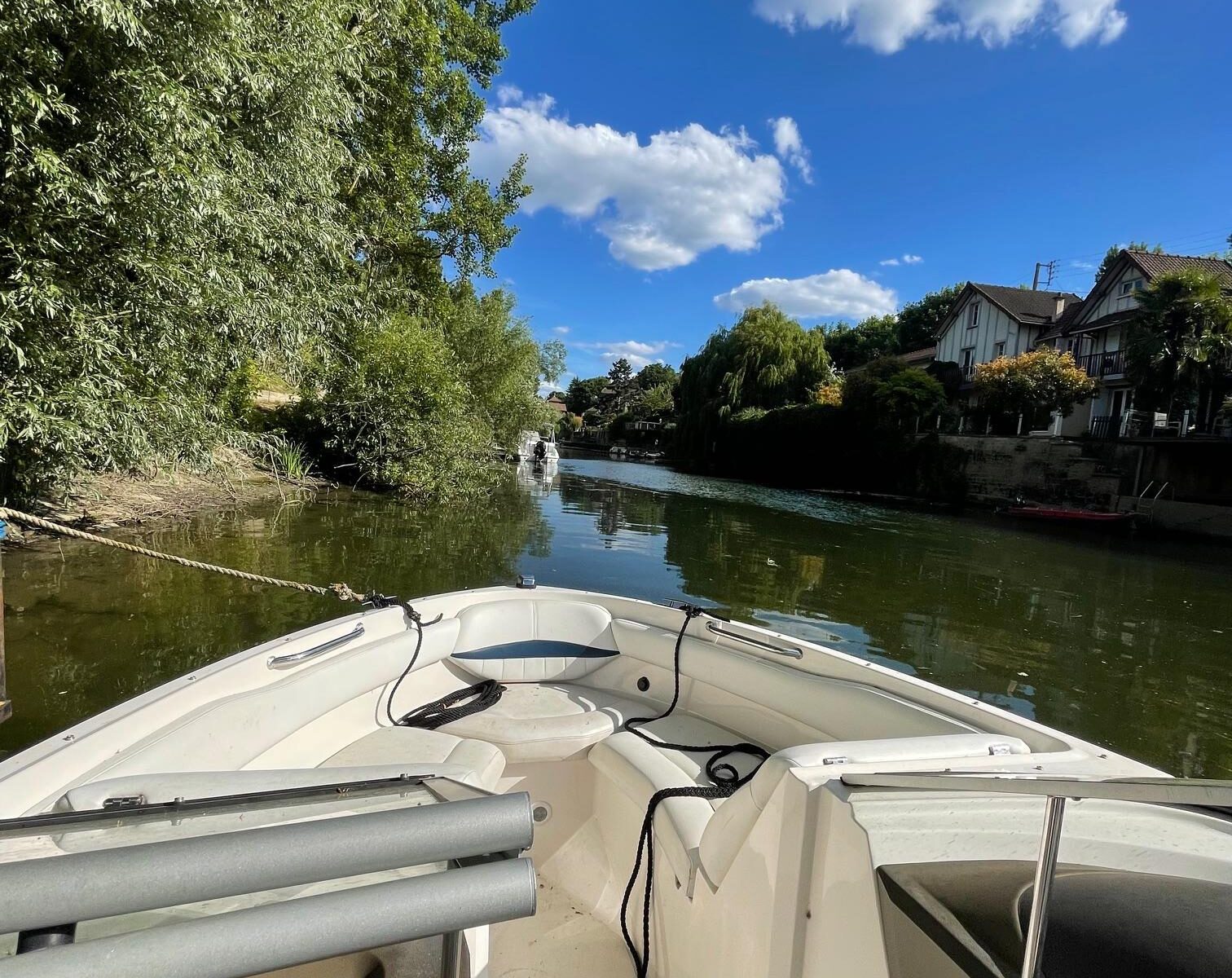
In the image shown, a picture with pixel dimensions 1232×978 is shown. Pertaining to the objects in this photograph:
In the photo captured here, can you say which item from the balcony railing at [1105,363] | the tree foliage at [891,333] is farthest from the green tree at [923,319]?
the balcony railing at [1105,363]

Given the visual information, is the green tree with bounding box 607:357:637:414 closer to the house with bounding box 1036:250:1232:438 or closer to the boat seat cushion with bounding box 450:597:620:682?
the house with bounding box 1036:250:1232:438

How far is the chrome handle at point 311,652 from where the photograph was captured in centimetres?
237

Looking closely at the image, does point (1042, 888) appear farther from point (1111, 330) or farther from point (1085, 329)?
point (1085, 329)

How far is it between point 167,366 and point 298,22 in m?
4.06

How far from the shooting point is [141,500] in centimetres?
974

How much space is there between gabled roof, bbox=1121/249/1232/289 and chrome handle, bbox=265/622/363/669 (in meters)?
29.1

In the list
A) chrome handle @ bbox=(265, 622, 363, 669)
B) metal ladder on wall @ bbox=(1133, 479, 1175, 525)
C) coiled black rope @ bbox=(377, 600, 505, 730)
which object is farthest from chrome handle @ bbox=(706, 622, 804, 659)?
metal ladder on wall @ bbox=(1133, 479, 1175, 525)

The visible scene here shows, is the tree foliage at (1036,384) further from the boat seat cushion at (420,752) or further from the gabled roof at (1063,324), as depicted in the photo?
the boat seat cushion at (420,752)

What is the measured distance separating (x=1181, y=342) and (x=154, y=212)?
936 inches

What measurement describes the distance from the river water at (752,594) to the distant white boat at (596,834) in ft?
9.78

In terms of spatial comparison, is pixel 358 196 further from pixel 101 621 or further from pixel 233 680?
pixel 233 680

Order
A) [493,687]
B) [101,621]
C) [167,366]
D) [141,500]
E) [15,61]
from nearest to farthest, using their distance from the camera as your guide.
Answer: [493,687] < [15,61] < [101,621] < [167,366] < [141,500]

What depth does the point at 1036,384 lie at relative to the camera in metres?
21.6

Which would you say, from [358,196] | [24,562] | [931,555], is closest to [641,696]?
[24,562]
